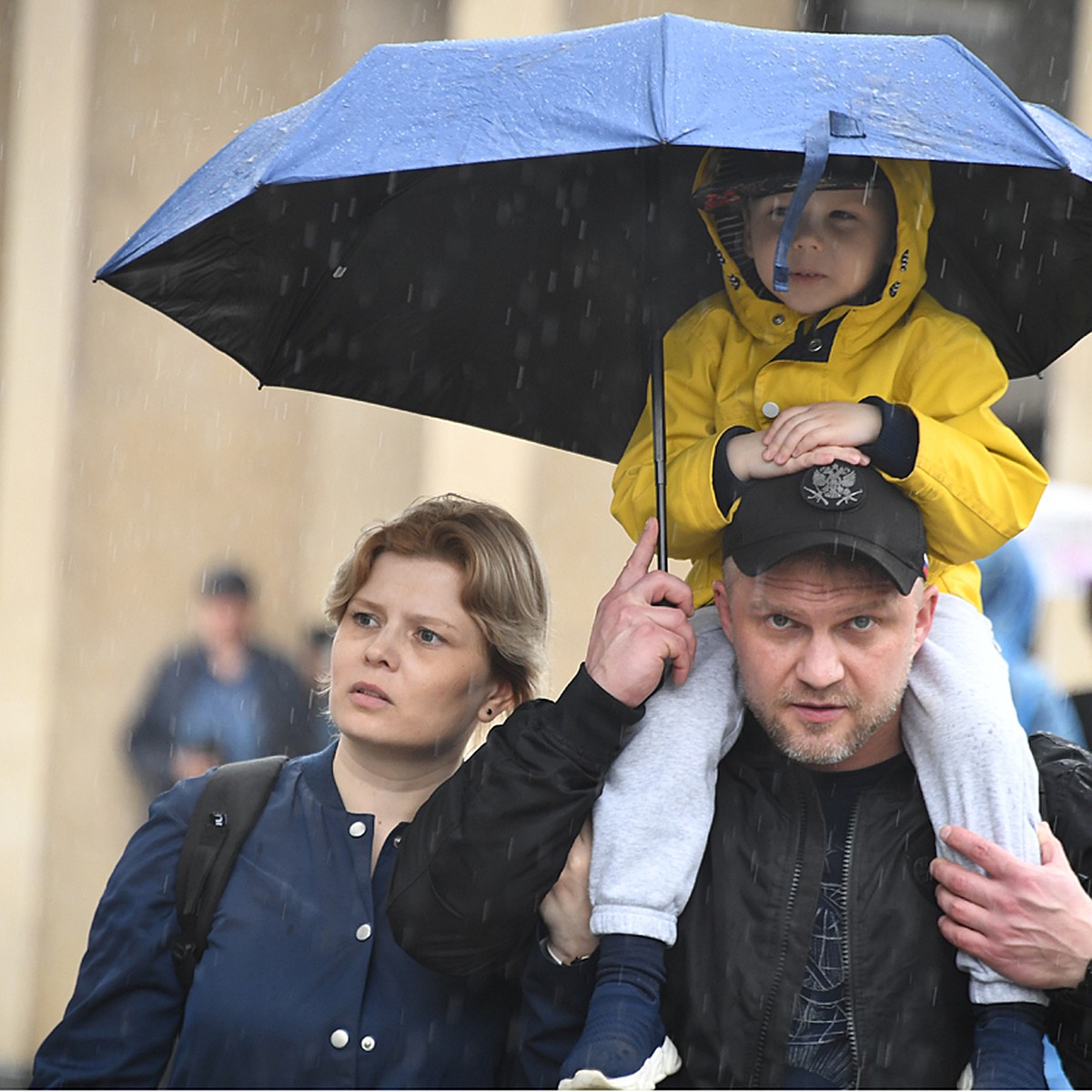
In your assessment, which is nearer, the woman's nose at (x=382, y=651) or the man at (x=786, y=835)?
the man at (x=786, y=835)

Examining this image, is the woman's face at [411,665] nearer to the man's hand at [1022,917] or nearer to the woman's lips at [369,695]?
the woman's lips at [369,695]

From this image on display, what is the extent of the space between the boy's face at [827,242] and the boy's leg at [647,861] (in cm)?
73

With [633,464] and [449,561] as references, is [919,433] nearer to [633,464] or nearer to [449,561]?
[633,464]

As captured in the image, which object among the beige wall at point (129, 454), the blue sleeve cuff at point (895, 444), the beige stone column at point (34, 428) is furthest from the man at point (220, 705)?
the blue sleeve cuff at point (895, 444)

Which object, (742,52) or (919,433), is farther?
(919,433)

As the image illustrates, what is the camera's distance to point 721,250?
3525mm

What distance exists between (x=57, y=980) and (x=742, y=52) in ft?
23.0

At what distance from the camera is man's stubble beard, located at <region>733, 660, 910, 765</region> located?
3.14 m

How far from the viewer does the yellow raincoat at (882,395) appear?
3.24 m

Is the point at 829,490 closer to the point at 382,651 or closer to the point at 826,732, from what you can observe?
the point at 826,732

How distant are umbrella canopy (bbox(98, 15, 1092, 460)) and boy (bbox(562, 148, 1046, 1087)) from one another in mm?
193

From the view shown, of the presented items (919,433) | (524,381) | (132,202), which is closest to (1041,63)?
(132,202)

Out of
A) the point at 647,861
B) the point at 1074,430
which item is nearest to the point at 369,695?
the point at 647,861

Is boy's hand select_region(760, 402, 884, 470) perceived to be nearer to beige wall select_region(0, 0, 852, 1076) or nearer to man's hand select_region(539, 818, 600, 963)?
man's hand select_region(539, 818, 600, 963)
